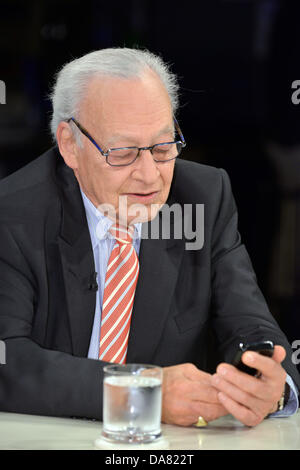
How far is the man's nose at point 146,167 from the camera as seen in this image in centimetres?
211

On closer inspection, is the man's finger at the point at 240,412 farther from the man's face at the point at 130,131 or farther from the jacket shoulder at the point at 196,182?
the jacket shoulder at the point at 196,182

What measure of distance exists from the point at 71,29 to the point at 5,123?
562mm

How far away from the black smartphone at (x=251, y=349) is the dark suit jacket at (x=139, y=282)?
0.37m

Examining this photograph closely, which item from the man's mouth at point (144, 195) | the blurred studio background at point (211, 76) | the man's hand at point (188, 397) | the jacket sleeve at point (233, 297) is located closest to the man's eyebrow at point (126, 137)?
the man's mouth at point (144, 195)

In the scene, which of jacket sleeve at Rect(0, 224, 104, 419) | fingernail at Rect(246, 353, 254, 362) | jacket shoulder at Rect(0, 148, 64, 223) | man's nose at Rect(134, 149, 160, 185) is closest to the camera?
fingernail at Rect(246, 353, 254, 362)

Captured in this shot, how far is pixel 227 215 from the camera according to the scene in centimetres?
250

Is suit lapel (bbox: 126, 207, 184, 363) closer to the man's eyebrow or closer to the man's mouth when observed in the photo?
the man's mouth

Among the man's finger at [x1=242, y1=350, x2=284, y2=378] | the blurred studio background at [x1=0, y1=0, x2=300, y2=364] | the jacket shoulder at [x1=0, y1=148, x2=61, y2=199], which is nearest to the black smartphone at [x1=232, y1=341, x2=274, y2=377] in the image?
the man's finger at [x1=242, y1=350, x2=284, y2=378]

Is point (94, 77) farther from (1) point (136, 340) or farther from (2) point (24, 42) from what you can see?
(2) point (24, 42)

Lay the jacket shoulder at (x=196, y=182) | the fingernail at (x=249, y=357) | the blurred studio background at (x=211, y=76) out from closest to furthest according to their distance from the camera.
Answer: the fingernail at (x=249, y=357) < the jacket shoulder at (x=196, y=182) < the blurred studio background at (x=211, y=76)

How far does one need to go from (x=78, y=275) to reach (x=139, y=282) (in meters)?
0.19

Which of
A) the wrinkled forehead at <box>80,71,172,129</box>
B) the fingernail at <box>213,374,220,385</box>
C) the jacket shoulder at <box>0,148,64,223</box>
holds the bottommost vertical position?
the fingernail at <box>213,374,220,385</box>

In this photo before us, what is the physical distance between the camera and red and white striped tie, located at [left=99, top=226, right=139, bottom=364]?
2201 millimetres

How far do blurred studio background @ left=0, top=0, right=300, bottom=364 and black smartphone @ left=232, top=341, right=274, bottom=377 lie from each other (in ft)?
6.39
